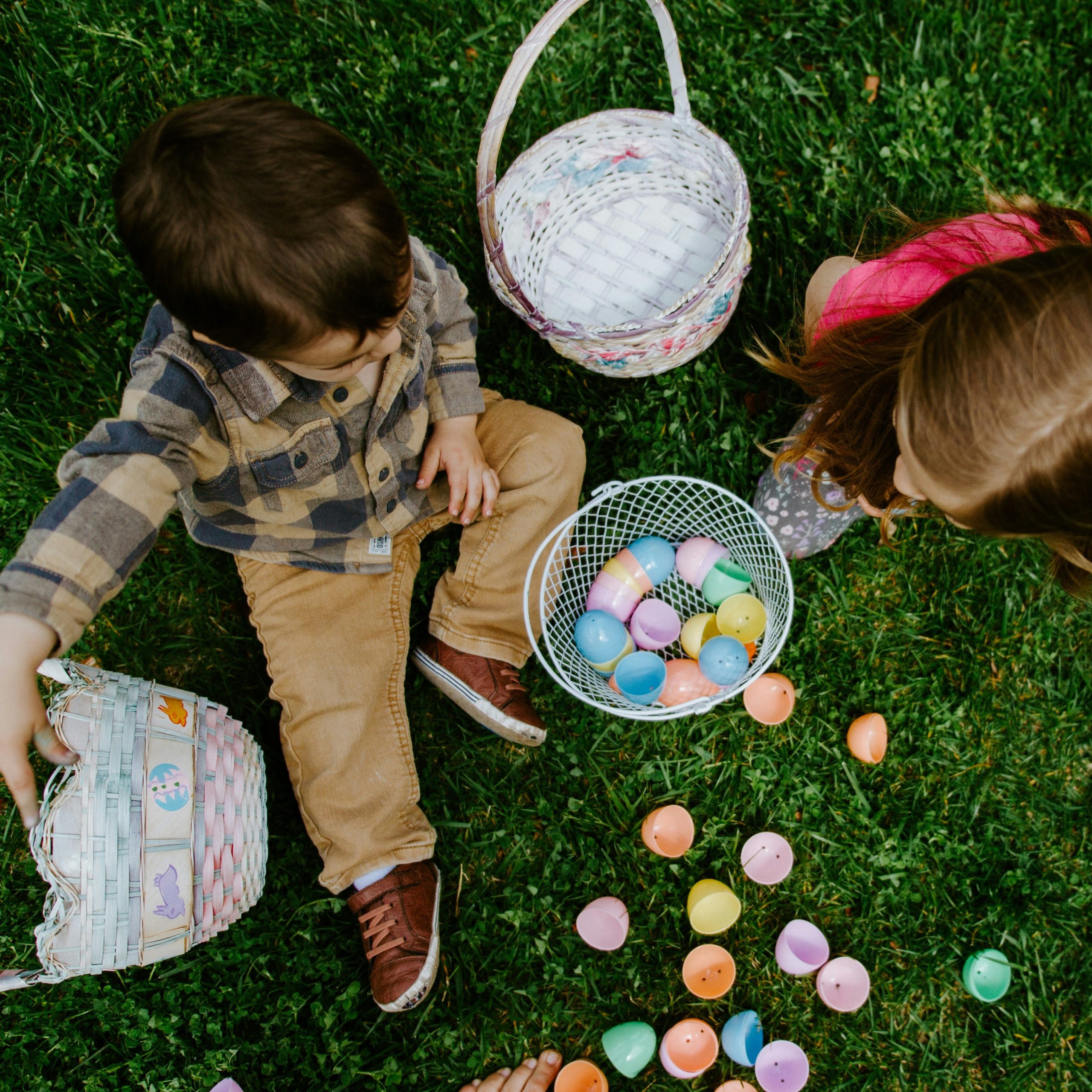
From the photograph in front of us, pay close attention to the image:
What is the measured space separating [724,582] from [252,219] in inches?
47.0

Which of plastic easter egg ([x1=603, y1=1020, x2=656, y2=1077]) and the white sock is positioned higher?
the white sock

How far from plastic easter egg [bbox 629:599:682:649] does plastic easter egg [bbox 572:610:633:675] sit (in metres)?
0.05

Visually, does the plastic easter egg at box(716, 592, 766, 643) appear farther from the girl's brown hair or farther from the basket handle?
the basket handle

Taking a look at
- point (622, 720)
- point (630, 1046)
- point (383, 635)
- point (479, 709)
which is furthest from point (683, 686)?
point (630, 1046)

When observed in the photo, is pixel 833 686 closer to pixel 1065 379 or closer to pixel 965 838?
pixel 965 838

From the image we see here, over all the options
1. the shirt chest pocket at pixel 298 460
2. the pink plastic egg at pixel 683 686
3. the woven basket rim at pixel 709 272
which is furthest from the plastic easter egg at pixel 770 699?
the shirt chest pocket at pixel 298 460

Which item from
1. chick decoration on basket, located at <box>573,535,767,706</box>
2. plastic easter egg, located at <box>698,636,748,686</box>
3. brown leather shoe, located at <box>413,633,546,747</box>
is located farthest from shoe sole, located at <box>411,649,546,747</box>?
plastic easter egg, located at <box>698,636,748,686</box>

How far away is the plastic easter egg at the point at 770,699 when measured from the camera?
6.47 ft

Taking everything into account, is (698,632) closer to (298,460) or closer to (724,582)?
(724,582)

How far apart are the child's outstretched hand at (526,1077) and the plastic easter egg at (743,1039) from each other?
1.22 ft

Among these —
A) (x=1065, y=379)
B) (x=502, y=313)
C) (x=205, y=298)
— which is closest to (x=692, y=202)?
(x=502, y=313)

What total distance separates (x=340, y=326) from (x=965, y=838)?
183cm

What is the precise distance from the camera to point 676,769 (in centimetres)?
202

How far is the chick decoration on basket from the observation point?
1765 millimetres
